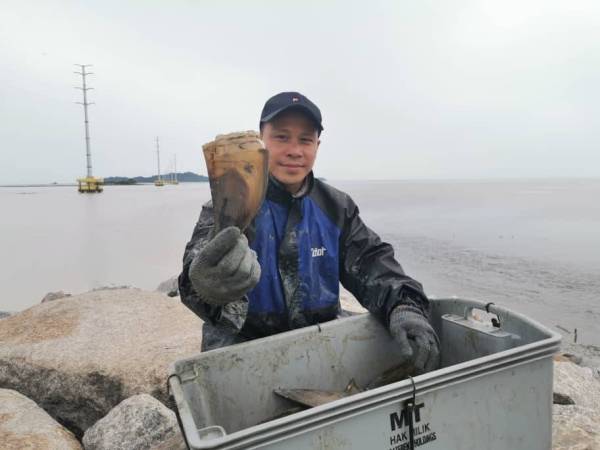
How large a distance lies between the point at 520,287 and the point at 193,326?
8.82 meters

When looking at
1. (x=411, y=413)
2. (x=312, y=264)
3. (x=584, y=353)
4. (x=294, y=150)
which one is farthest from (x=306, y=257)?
(x=584, y=353)

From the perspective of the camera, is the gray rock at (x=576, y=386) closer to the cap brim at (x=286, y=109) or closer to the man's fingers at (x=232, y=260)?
the cap brim at (x=286, y=109)

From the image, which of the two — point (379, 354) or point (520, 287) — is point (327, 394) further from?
point (520, 287)

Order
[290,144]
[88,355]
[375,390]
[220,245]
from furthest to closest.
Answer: [88,355]
[290,144]
[220,245]
[375,390]

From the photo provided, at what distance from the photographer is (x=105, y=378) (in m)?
3.94

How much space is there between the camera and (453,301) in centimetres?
258

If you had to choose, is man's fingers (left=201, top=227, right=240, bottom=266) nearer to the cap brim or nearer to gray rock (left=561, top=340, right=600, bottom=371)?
the cap brim

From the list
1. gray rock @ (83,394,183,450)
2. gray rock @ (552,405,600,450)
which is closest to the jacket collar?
gray rock @ (83,394,183,450)

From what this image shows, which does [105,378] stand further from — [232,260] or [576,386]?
[576,386]

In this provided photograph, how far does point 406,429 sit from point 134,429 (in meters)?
2.27

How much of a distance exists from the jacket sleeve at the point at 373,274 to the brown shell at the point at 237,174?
1148 millimetres

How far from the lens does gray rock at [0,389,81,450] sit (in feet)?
9.23

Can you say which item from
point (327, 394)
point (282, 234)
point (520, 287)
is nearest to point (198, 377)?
point (327, 394)

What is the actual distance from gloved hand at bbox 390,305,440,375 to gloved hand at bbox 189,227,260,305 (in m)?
0.94
